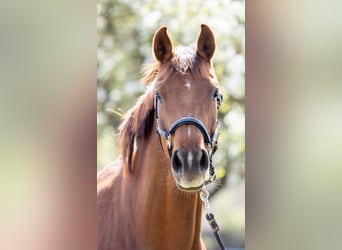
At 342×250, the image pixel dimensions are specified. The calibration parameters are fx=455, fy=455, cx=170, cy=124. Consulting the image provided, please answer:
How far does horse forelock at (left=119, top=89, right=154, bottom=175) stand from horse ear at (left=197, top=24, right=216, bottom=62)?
0.24m

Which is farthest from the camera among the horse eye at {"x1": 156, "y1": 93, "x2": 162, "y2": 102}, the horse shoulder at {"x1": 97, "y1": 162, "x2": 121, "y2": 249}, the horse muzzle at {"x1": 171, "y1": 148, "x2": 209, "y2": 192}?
the horse shoulder at {"x1": 97, "y1": 162, "x2": 121, "y2": 249}

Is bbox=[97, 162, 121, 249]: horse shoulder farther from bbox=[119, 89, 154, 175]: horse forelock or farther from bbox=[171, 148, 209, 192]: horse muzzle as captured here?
bbox=[171, 148, 209, 192]: horse muzzle

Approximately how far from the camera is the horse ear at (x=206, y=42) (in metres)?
1.61

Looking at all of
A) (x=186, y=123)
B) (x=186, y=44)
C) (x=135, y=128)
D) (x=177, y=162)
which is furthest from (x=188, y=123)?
(x=186, y=44)

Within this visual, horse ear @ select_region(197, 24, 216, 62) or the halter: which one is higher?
horse ear @ select_region(197, 24, 216, 62)

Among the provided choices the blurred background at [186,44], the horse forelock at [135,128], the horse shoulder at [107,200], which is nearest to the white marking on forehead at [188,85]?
the horse forelock at [135,128]

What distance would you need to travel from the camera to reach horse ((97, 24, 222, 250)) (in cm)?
145

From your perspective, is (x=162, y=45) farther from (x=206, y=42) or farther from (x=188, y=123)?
(x=188, y=123)

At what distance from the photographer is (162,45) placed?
1.60 meters

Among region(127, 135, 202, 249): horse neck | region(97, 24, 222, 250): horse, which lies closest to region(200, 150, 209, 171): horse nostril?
region(97, 24, 222, 250): horse
